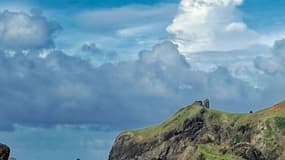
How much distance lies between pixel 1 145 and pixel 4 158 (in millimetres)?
2572

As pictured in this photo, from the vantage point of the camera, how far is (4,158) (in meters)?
127

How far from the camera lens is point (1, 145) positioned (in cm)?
12619
